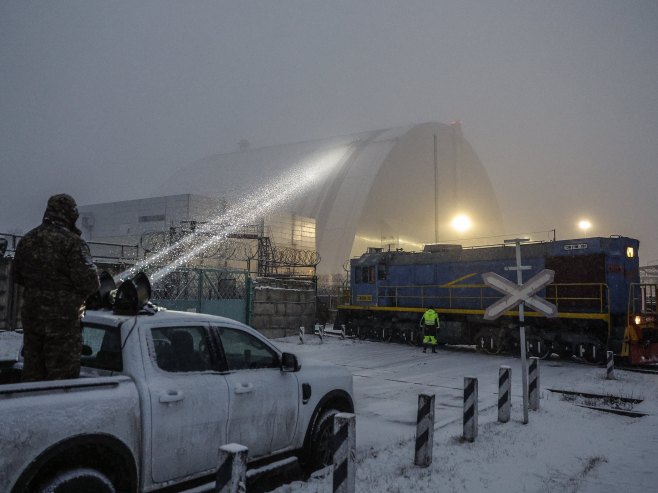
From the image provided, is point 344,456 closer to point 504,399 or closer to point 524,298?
point 504,399

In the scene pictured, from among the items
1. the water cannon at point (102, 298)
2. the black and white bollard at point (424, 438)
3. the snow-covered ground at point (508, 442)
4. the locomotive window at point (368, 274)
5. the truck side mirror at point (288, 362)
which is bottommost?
the snow-covered ground at point (508, 442)

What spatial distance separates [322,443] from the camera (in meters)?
5.54

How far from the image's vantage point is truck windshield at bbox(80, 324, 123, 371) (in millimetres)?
4160

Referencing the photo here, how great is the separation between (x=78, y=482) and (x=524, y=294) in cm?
667

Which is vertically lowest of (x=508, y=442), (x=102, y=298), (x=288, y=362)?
(x=508, y=442)

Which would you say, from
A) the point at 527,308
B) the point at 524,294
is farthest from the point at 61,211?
the point at 527,308

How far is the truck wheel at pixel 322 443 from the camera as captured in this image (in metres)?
5.43

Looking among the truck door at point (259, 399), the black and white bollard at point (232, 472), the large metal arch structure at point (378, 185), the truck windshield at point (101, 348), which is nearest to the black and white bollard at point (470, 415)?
the truck door at point (259, 399)

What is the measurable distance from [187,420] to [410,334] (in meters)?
18.0

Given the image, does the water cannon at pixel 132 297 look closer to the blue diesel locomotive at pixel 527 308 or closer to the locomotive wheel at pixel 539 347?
the blue diesel locomotive at pixel 527 308

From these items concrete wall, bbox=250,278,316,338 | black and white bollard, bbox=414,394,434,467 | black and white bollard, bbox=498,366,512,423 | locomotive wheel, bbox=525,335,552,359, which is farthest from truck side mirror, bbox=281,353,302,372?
concrete wall, bbox=250,278,316,338

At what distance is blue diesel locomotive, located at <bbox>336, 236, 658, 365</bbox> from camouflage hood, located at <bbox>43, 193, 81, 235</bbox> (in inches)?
502

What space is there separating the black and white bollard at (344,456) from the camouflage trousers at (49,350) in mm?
2235

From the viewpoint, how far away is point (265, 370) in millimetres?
5047
